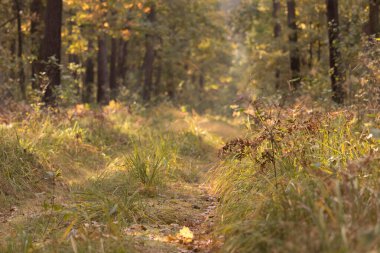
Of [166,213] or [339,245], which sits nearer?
[339,245]

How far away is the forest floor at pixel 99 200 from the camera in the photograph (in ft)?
13.8

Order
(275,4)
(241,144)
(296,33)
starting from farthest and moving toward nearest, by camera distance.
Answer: (275,4)
(296,33)
(241,144)

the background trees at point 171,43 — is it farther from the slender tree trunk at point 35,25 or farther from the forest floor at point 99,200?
the forest floor at point 99,200

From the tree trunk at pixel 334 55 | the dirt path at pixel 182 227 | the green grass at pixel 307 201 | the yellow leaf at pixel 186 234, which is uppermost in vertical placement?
the tree trunk at pixel 334 55

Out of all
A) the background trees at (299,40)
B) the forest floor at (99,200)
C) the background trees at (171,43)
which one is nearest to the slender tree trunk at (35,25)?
the background trees at (171,43)

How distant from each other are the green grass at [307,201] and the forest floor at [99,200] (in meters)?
0.55

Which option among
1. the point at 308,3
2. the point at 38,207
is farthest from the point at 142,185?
the point at 308,3

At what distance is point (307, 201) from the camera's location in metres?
3.59

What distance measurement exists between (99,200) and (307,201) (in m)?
2.72

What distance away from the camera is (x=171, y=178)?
7.54 meters

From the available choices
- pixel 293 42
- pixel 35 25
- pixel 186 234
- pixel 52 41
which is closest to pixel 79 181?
pixel 186 234

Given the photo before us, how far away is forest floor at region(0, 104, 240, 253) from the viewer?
4219 mm

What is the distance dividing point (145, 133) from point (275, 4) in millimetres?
15543

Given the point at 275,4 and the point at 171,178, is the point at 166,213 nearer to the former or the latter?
the point at 171,178
